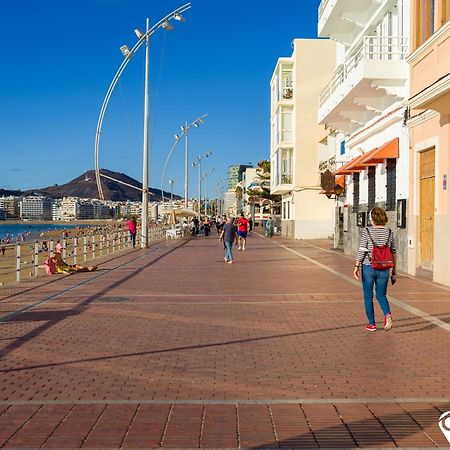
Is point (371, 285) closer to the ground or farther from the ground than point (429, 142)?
closer to the ground

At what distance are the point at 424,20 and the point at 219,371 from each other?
37.4ft

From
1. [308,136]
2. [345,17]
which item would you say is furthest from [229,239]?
[308,136]

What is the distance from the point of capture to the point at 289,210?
49.0m

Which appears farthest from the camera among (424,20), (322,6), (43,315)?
(322,6)

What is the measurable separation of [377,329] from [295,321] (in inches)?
50.6

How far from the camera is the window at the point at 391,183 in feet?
59.0

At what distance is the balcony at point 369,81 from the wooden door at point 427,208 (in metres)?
2.60

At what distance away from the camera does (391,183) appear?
1830 cm

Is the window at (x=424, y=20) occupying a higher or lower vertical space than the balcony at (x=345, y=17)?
lower

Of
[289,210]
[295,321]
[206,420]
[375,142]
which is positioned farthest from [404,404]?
[289,210]

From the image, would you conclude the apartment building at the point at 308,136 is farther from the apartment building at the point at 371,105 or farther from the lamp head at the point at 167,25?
the apartment building at the point at 371,105

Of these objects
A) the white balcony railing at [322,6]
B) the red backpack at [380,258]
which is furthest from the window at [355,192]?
the red backpack at [380,258]

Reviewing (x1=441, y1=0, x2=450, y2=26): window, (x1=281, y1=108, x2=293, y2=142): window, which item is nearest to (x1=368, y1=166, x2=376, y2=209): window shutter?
(x1=441, y1=0, x2=450, y2=26): window

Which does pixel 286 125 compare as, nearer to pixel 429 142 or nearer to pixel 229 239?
pixel 229 239
